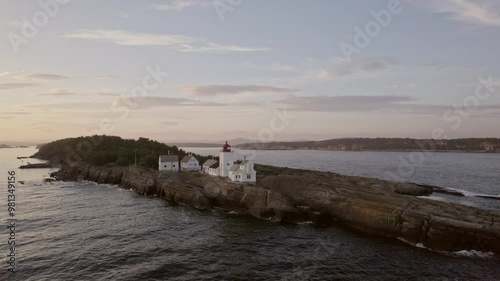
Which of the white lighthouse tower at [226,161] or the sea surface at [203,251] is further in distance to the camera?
the white lighthouse tower at [226,161]

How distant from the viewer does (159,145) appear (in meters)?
116

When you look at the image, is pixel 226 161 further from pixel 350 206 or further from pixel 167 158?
pixel 350 206

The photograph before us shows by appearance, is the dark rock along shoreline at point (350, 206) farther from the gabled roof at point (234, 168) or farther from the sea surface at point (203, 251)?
the gabled roof at point (234, 168)

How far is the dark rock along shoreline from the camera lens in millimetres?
35562

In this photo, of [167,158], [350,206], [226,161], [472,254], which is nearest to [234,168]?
[226,161]

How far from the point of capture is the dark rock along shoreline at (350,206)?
35562 millimetres

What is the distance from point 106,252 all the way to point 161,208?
68.2 ft

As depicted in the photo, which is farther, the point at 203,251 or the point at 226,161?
the point at 226,161

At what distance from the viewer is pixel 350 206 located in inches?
1775

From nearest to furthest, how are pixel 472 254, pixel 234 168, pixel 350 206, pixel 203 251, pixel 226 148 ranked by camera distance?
pixel 472 254, pixel 203 251, pixel 350 206, pixel 234 168, pixel 226 148

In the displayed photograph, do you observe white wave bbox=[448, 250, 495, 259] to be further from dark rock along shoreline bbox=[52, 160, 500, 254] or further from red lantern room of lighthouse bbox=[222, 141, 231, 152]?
red lantern room of lighthouse bbox=[222, 141, 231, 152]

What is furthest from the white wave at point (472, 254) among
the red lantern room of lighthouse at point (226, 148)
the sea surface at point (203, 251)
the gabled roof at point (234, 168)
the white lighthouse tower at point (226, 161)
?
the red lantern room of lighthouse at point (226, 148)

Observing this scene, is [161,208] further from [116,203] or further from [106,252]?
[106,252]

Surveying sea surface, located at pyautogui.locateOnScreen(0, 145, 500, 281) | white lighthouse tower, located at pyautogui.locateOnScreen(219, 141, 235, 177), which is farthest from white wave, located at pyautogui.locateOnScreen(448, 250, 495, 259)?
white lighthouse tower, located at pyautogui.locateOnScreen(219, 141, 235, 177)
